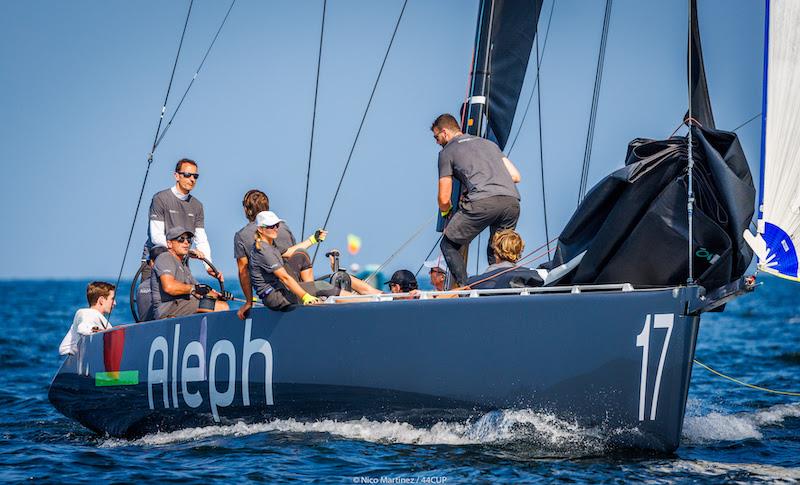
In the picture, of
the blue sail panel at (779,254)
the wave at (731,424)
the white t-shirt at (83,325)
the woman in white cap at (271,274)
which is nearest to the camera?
the blue sail panel at (779,254)

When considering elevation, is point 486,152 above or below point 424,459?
above

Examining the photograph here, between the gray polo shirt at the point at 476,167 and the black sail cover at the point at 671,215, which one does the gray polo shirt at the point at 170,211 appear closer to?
the gray polo shirt at the point at 476,167

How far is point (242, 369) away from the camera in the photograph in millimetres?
7172

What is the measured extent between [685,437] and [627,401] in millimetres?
1421

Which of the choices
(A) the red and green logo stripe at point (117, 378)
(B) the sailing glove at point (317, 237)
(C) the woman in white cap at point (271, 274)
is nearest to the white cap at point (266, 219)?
(C) the woman in white cap at point (271, 274)

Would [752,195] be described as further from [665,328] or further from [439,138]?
[439,138]

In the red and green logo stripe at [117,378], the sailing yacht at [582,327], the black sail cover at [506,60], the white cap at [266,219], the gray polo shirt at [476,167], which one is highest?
the black sail cover at [506,60]

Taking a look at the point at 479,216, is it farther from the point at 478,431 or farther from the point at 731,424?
the point at 731,424

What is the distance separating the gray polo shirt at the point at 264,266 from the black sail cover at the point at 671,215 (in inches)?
76.0

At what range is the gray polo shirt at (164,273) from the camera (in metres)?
7.83

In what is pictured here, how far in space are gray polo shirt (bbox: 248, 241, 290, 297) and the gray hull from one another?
0.18 m

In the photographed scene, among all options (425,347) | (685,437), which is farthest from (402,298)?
(685,437)

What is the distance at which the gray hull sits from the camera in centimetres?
568

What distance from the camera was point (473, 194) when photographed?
270 inches
